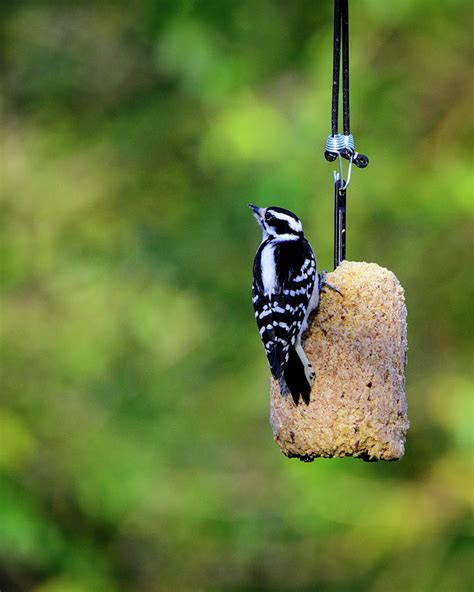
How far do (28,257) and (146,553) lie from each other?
10.9ft

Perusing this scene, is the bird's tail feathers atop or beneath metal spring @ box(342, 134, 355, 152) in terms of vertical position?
beneath

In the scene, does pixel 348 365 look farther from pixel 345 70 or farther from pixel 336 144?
pixel 345 70

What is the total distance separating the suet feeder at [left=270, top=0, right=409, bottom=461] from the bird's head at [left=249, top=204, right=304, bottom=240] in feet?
1.70

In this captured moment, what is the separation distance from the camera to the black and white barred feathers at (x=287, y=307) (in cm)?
410

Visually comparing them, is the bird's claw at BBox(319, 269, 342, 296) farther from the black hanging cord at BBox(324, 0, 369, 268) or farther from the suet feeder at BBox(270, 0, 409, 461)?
the black hanging cord at BBox(324, 0, 369, 268)

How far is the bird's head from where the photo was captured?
4.91m

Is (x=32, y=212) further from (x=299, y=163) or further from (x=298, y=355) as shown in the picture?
(x=298, y=355)

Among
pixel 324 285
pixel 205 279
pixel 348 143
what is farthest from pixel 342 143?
pixel 205 279

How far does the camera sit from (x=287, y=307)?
13.6ft

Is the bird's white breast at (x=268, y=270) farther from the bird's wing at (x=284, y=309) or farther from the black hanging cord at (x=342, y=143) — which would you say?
the black hanging cord at (x=342, y=143)

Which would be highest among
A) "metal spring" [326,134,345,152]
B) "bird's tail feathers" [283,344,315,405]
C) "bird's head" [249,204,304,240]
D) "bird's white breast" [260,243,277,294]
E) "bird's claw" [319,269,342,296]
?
"metal spring" [326,134,345,152]

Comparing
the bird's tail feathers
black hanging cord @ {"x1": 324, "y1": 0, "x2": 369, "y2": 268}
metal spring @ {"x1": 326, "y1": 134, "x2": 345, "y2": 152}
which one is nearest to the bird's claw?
black hanging cord @ {"x1": 324, "y1": 0, "x2": 369, "y2": 268}

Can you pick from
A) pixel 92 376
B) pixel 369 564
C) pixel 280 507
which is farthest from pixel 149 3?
pixel 369 564

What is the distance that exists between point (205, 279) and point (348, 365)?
221 inches
